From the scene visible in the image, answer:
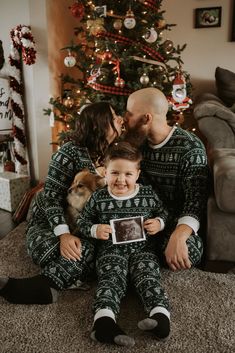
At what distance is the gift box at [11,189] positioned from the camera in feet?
8.95

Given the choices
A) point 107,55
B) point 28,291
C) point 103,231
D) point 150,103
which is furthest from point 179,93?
point 28,291

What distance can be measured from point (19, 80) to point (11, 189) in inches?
39.9

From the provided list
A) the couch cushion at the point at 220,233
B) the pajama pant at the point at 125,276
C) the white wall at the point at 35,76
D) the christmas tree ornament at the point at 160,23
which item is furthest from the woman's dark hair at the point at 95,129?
the white wall at the point at 35,76

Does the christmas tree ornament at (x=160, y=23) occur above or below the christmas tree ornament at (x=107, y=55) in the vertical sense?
above

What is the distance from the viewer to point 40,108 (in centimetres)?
309

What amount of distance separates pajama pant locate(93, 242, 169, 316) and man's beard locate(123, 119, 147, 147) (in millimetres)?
528

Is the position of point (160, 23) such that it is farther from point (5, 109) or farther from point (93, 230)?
point (93, 230)

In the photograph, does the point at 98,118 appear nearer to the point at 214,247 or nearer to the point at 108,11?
the point at 214,247

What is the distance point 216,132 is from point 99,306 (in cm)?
221

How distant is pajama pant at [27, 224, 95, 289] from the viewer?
1510mm

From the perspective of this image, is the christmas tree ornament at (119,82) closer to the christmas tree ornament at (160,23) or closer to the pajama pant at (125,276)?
the christmas tree ornament at (160,23)

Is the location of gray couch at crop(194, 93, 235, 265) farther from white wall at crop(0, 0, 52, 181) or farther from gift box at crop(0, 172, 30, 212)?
white wall at crop(0, 0, 52, 181)

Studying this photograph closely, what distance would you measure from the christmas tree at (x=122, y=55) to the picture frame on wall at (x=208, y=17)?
1.28 metres

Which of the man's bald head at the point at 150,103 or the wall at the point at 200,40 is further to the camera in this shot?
the wall at the point at 200,40
